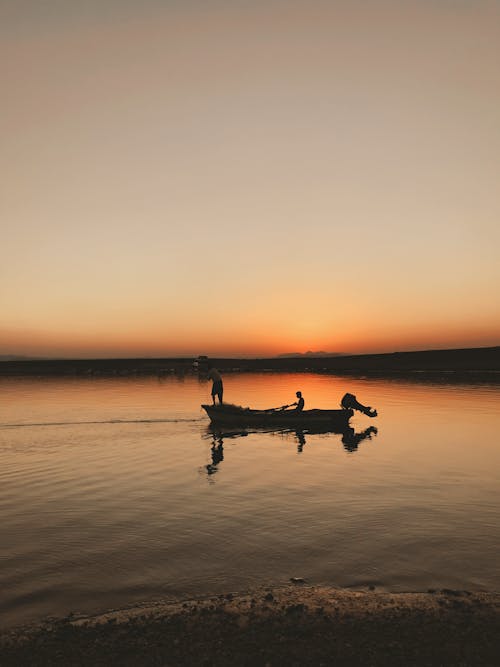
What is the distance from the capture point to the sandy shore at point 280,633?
309 inches

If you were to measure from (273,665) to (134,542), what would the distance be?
6796 millimetres

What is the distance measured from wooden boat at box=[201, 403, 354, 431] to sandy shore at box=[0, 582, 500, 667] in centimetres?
2588

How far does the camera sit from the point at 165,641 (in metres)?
8.34

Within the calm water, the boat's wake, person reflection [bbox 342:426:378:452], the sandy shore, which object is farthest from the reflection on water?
the sandy shore

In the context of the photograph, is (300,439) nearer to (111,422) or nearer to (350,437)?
(350,437)

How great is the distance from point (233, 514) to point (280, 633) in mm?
7606

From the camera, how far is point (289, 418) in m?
36.0

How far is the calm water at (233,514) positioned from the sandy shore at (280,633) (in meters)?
0.79

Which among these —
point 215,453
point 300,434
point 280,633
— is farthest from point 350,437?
point 280,633

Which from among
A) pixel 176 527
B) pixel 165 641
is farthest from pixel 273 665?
pixel 176 527

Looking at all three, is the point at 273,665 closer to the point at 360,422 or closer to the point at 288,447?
the point at 288,447

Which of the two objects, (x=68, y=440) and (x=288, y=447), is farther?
(x=68, y=440)

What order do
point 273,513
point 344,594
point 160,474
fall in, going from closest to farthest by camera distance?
1. point 344,594
2. point 273,513
3. point 160,474

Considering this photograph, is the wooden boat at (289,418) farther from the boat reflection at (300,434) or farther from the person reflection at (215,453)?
the person reflection at (215,453)
